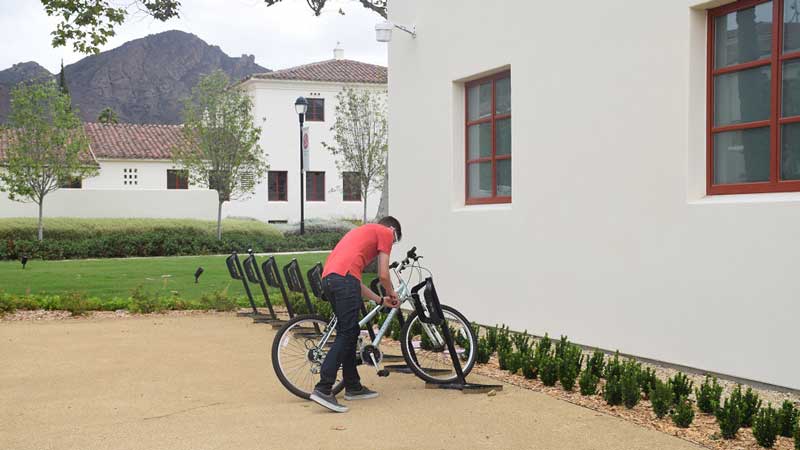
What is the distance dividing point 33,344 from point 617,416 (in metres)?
7.07

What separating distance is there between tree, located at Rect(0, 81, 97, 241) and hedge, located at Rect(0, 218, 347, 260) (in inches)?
54.1

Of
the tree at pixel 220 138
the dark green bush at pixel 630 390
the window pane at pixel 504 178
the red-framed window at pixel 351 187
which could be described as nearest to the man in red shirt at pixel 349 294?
the dark green bush at pixel 630 390

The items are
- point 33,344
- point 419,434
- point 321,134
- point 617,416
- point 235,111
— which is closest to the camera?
point 419,434

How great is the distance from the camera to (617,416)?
21.0 ft

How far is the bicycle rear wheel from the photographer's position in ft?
23.1

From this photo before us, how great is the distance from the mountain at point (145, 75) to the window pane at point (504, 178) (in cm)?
9239

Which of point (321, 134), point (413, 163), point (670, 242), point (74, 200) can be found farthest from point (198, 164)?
point (670, 242)

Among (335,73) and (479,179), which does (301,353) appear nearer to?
(479,179)

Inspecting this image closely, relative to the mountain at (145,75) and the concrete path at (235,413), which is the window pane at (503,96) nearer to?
the concrete path at (235,413)

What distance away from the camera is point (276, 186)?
148 ft

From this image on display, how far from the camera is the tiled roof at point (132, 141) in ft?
147

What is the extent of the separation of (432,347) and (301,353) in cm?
117

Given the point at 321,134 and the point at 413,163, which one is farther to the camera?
the point at 321,134

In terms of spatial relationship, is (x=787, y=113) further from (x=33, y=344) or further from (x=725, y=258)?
(x=33, y=344)
